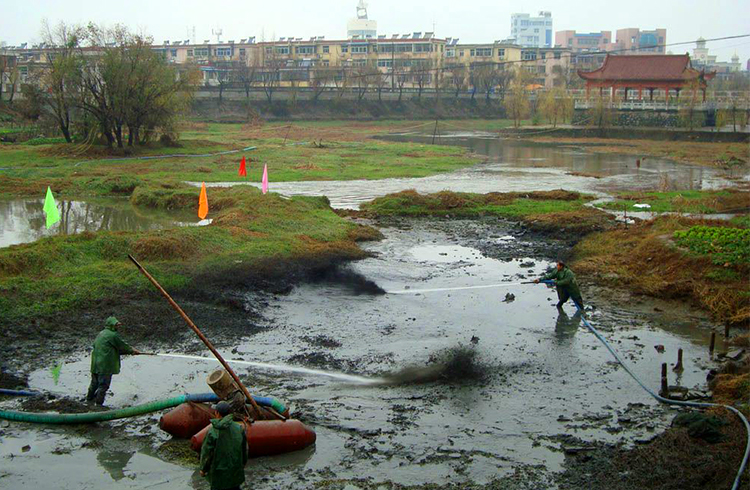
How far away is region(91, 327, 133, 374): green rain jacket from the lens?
35.1ft

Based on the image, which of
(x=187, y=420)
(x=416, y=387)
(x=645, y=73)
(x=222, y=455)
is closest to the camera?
(x=222, y=455)

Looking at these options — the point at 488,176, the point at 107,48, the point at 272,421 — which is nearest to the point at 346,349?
the point at 272,421

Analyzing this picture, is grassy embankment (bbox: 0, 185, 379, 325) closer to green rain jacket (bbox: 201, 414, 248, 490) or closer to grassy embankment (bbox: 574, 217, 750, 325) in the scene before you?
grassy embankment (bbox: 574, 217, 750, 325)

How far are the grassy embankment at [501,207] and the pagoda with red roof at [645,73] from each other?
172 ft

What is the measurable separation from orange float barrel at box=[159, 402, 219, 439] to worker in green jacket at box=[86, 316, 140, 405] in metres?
1.46

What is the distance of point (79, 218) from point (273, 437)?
810 inches

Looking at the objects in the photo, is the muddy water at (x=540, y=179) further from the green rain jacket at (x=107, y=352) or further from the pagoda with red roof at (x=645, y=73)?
the pagoda with red roof at (x=645, y=73)

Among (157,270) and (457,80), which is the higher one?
(457,80)

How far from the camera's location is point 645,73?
78000mm

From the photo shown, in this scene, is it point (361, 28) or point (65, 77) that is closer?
point (65, 77)

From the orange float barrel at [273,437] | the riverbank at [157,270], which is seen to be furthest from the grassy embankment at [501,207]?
the orange float barrel at [273,437]

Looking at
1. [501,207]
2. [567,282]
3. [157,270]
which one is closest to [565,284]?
[567,282]

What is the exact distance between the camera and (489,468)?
951cm

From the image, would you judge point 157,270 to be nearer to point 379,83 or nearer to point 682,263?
point 682,263
